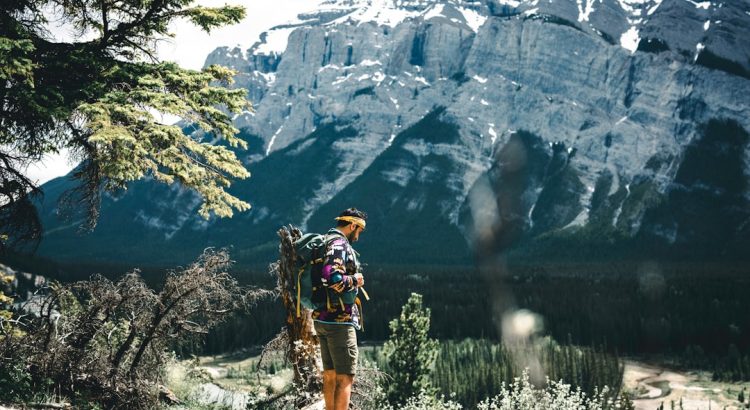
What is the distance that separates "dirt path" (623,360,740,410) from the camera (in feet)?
271

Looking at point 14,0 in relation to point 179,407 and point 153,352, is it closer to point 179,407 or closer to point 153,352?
point 153,352

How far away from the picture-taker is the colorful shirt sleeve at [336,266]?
28.9 feet

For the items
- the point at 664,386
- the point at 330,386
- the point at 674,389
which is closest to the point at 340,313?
the point at 330,386

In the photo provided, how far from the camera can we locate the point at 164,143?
11.1 m

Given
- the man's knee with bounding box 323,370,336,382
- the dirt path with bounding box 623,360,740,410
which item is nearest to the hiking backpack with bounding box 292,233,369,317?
the man's knee with bounding box 323,370,336,382

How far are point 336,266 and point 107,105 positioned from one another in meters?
4.69

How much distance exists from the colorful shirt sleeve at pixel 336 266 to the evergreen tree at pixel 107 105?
135 inches

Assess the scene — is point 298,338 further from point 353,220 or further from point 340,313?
point 353,220

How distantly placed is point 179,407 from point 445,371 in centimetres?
7420

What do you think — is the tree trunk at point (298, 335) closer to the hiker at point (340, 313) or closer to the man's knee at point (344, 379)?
the hiker at point (340, 313)

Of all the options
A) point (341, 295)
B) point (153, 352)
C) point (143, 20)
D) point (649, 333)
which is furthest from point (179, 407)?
point (649, 333)

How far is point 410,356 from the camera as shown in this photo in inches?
2048

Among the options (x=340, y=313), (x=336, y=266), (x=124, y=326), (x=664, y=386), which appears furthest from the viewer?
(x=664, y=386)

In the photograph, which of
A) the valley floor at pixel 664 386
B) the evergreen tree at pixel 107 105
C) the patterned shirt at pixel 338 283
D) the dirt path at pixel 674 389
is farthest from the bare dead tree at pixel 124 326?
the dirt path at pixel 674 389
